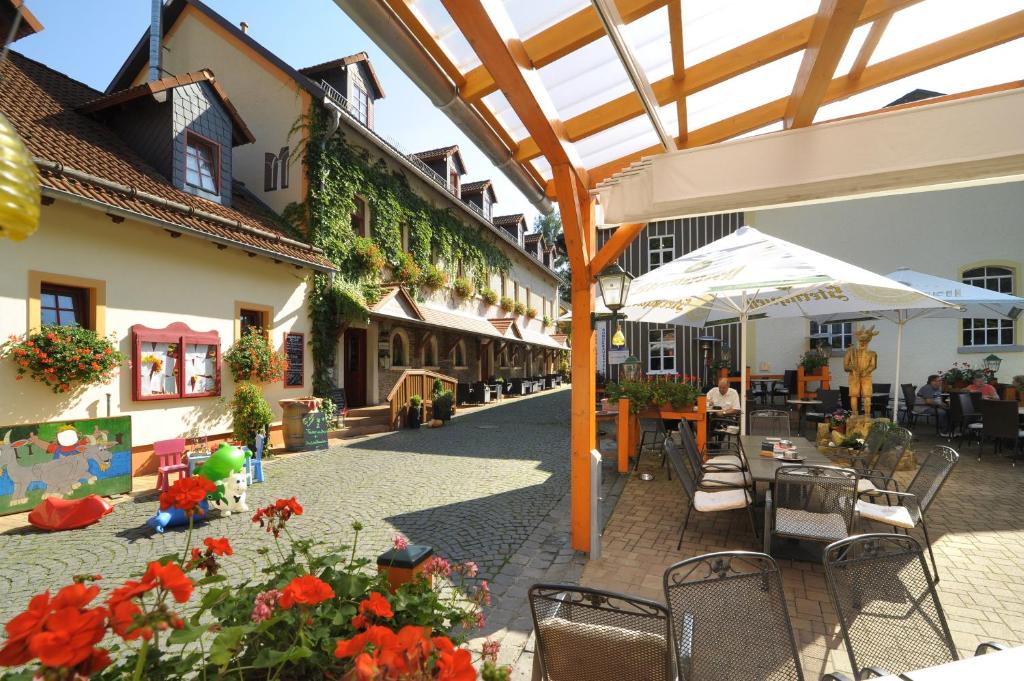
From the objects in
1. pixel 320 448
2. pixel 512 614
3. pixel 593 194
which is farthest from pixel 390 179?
pixel 512 614

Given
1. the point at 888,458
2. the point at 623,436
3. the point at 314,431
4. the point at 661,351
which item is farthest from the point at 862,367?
the point at 661,351

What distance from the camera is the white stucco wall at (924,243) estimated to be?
1335cm

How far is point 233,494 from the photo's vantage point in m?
5.57

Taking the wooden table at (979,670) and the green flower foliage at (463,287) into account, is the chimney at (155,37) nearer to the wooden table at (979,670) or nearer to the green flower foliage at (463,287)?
the green flower foliage at (463,287)

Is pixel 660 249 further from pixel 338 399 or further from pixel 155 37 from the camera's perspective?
pixel 155 37

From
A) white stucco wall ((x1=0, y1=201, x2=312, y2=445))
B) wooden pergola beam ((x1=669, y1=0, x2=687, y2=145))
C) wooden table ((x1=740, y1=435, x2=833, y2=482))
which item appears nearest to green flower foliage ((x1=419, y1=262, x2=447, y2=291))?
white stucco wall ((x1=0, y1=201, x2=312, y2=445))

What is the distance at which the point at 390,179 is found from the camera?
13.3 meters

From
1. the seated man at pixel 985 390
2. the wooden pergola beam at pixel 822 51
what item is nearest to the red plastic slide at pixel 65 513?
the wooden pergola beam at pixel 822 51

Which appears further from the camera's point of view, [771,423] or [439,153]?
[439,153]

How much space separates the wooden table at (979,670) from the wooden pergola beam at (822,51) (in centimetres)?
253

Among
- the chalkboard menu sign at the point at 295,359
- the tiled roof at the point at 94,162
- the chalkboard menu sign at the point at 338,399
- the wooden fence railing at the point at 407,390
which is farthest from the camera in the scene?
the wooden fence railing at the point at 407,390

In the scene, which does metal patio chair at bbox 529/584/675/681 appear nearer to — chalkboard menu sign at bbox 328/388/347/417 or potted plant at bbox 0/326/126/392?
potted plant at bbox 0/326/126/392

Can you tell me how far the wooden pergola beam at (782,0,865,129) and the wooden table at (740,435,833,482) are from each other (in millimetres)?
2597

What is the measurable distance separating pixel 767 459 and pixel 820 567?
0.97 metres
